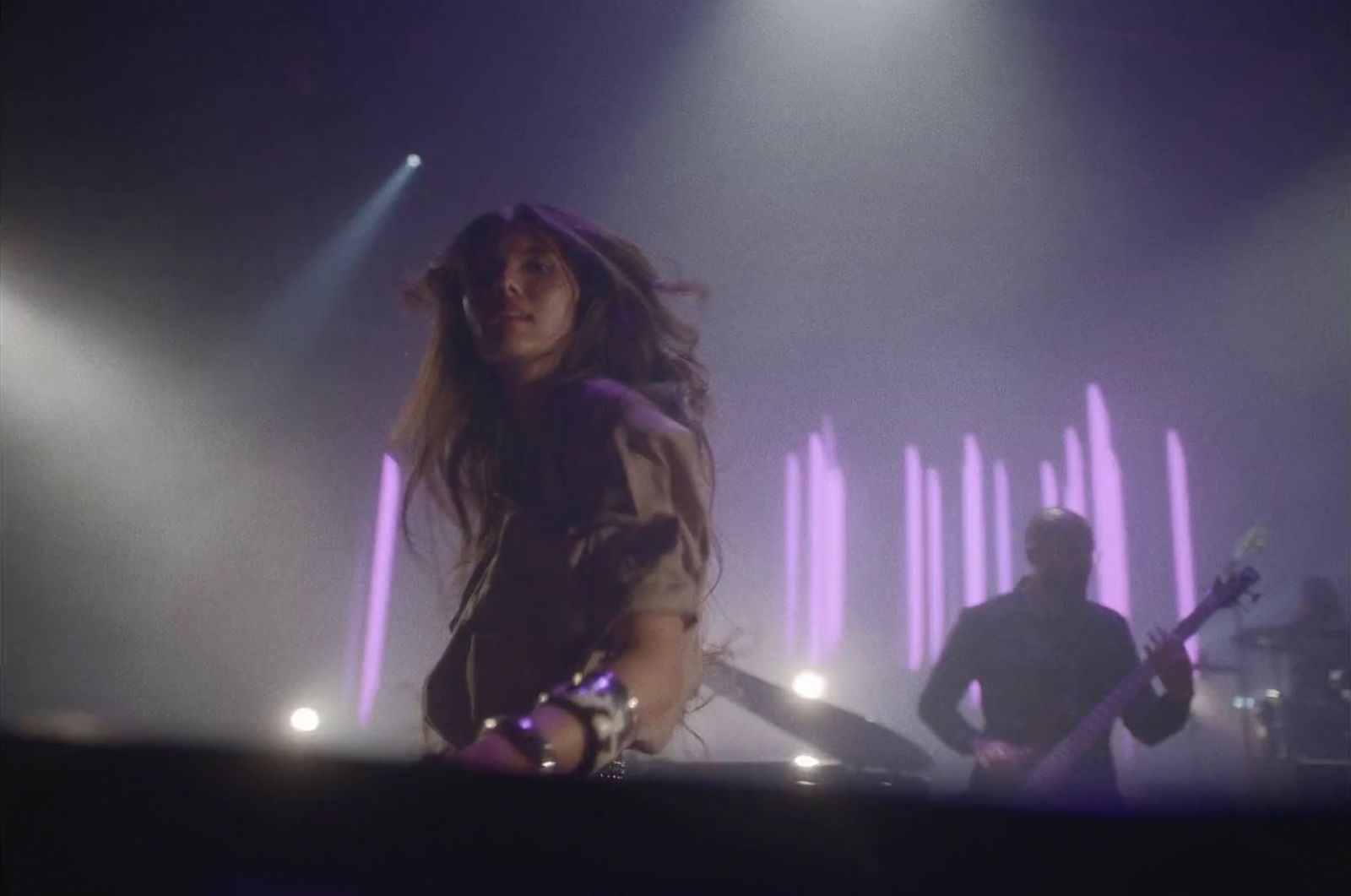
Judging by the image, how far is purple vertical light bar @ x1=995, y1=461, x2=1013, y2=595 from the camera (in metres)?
3.87

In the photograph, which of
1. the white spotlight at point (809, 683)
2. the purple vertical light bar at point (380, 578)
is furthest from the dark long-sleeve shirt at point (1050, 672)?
the purple vertical light bar at point (380, 578)

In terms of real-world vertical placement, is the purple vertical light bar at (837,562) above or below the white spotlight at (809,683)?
above

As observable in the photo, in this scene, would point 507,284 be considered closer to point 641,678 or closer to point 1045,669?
point 641,678

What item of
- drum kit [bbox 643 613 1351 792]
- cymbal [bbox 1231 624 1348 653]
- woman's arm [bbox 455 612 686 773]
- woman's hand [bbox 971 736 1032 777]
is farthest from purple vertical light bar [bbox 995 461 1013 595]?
woman's arm [bbox 455 612 686 773]

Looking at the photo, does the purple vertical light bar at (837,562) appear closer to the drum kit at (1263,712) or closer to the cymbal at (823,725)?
the drum kit at (1263,712)

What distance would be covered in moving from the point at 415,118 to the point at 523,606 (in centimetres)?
393

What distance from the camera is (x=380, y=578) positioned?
388cm

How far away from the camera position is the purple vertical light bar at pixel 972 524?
12.7 ft

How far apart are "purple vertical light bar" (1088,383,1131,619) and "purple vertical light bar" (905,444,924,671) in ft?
2.19

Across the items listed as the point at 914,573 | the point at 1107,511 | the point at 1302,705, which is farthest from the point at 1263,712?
the point at 914,573

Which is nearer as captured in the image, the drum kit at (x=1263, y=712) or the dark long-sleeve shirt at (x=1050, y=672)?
the dark long-sleeve shirt at (x=1050, y=672)

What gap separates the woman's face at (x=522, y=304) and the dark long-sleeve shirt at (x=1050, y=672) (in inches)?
76.0

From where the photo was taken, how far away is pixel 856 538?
12.8 feet

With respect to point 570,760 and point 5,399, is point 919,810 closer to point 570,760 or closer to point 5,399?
point 570,760
